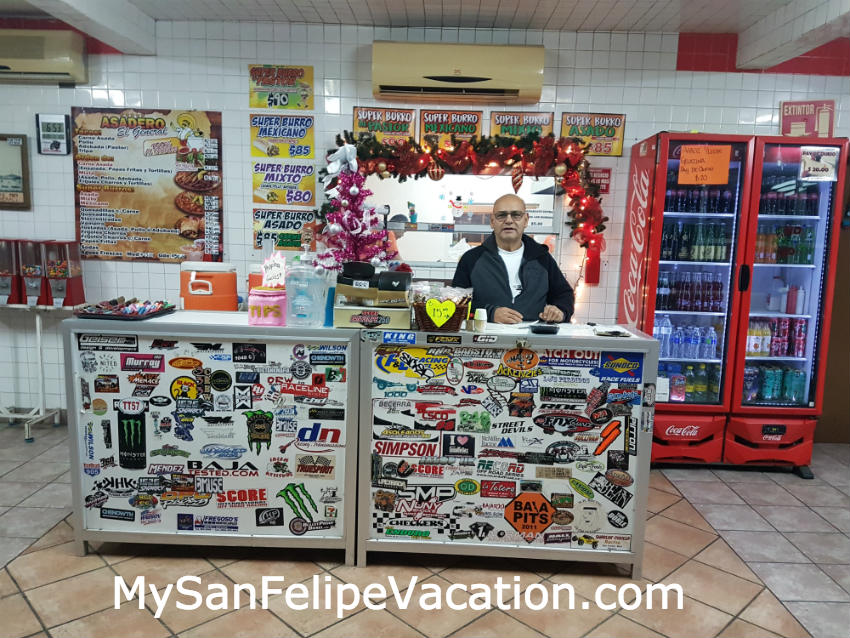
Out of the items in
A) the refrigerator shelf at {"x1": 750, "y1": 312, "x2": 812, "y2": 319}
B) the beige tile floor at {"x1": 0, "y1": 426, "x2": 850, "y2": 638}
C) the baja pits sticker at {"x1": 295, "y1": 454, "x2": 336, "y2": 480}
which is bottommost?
the beige tile floor at {"x1": 0, "y1": 426, "x2": 850, "y2": 638}

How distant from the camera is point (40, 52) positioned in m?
4.55

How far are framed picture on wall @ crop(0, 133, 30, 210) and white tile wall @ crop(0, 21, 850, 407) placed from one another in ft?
0.24

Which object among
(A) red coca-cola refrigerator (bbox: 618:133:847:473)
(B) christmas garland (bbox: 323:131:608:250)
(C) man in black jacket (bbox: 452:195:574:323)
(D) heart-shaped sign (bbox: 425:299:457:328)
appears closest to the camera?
(D) heart-shaped sign (bbox: 425:299:457:328)

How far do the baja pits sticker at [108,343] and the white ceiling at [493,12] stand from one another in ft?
8.94

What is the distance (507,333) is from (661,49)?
10.7 ft

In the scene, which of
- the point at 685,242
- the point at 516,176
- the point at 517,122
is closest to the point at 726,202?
the point at 685,242

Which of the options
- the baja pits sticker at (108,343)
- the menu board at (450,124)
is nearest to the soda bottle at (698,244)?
the menu board at (450,124)

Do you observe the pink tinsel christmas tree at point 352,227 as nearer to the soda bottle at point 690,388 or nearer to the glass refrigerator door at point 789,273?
the soda bottle at point 690,388

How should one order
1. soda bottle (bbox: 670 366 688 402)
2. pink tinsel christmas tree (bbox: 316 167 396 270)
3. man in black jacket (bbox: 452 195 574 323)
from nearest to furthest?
man in black jacket (bbox: 452 195 574 323), pink tinsel christmas tree (bbox: 316 167 396 270), soda bottle (bbox: 670 366 688 402)

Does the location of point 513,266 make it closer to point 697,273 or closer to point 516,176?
point 516,176

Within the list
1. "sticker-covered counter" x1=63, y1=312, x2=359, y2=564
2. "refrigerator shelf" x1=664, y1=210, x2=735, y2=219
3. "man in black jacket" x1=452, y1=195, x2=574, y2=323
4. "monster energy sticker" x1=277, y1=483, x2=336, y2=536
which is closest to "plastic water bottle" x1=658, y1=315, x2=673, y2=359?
"refrigerator shelf" x1=664, y1=210, x2=735, y2=219

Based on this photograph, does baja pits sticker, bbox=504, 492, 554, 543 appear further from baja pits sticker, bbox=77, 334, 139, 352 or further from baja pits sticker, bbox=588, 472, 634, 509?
baja pits sticker, bbox=77, 334, 139, 352

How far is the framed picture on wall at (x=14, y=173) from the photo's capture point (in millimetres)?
4832

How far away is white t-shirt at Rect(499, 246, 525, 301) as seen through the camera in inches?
146
